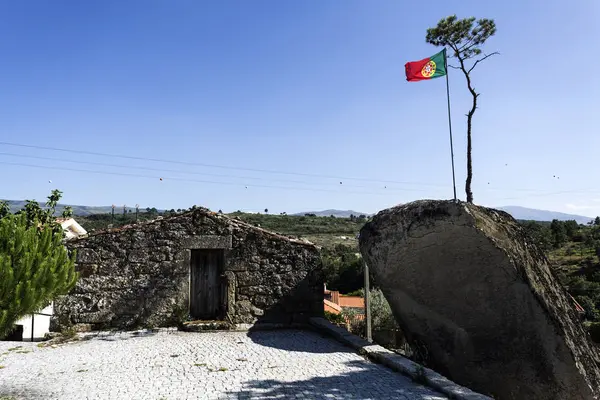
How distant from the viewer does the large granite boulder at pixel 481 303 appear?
6.23m

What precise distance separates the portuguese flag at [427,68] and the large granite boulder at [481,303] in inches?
352

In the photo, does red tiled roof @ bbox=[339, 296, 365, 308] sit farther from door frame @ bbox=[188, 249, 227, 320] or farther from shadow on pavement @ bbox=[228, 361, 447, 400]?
shadow on pavement @ bbox=[228, 361, 447, 400]

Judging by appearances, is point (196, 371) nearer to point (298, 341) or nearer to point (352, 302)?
point (298, 341)

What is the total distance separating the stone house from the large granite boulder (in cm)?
388

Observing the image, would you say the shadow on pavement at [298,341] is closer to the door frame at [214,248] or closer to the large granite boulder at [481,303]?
the door frame at [214,248]

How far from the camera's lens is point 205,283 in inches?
419

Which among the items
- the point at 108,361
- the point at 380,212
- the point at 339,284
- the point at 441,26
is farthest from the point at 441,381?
the point at 339,284

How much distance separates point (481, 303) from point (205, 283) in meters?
6.46

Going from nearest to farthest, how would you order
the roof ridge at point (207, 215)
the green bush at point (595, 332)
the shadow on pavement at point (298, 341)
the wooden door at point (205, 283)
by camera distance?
the shadow on pavement at point (298, 341) < the roof ridge at point (207, 215) < the wooden door at point (205, 283) < the green bush at point (595, 332)

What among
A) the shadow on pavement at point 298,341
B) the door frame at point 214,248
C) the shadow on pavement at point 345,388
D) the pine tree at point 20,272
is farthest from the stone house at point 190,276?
the shadow on pavement at point 345,388

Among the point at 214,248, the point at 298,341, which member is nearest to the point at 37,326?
the point at 214,248

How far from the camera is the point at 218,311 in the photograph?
1065 cm

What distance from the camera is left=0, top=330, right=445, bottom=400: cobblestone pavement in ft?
18.0

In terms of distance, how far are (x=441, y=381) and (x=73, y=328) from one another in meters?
7.84
